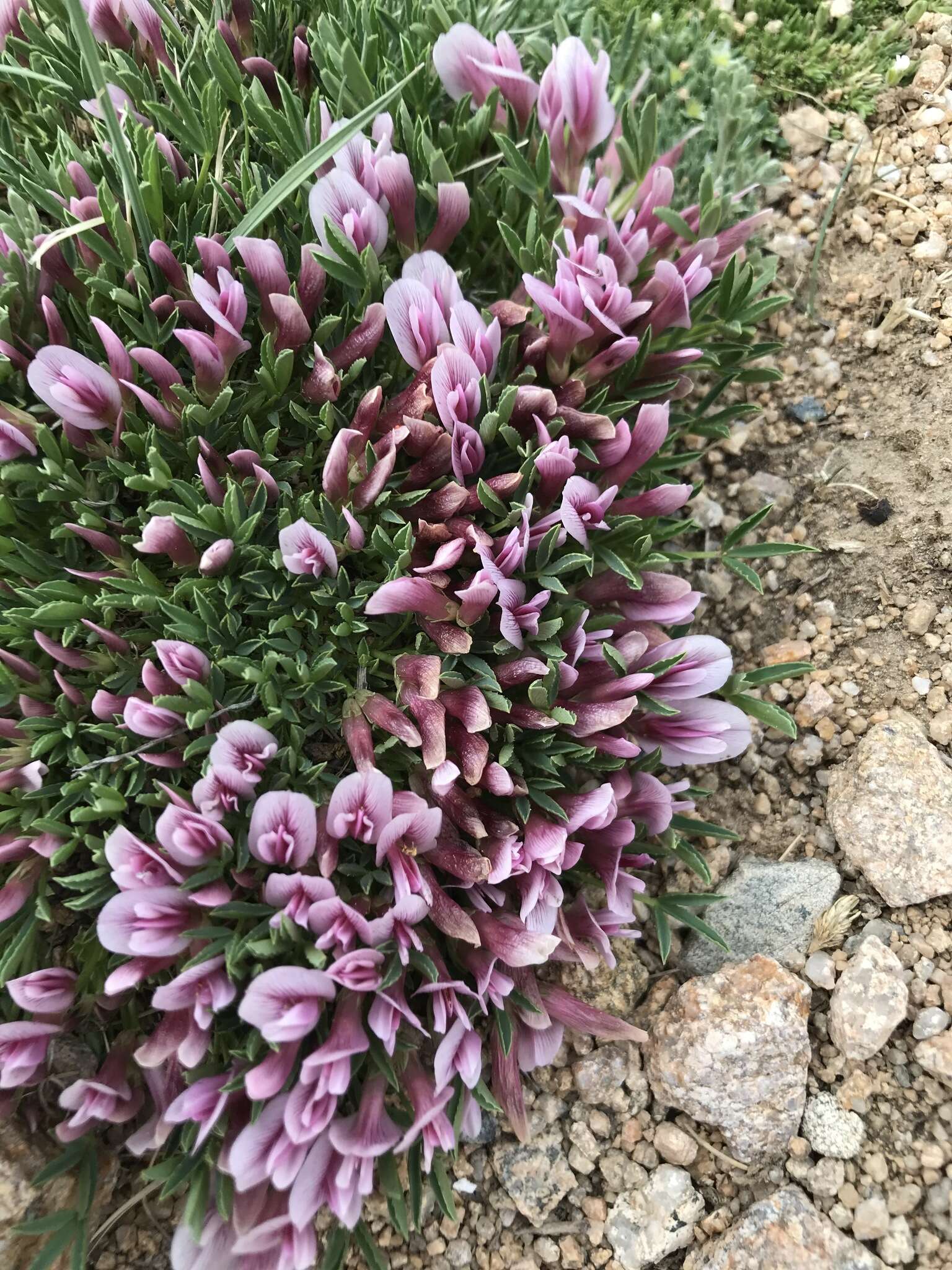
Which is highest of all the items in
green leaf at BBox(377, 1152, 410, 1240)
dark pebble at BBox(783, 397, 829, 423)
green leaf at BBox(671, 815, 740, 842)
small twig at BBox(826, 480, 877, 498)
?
dark pebble at BBox(783, 397, 829, 423)

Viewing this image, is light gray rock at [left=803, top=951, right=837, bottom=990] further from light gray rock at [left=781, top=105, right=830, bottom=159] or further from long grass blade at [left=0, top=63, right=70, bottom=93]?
long grass blade at [left=0, top=63, right=70, bottom=93]

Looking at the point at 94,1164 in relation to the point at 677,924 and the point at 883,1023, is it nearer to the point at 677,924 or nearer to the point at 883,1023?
the point at 677,924

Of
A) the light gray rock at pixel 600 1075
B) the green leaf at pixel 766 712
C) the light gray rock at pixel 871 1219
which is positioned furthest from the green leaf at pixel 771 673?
the light gray rock at pixel 871 1219

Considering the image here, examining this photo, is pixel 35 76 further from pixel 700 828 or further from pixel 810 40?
pixel 810 40

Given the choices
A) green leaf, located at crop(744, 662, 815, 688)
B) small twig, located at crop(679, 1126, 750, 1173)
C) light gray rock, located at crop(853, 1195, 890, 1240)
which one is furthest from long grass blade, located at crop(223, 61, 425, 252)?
light gray rock, located at crop(853, 1195, 890, 1240)

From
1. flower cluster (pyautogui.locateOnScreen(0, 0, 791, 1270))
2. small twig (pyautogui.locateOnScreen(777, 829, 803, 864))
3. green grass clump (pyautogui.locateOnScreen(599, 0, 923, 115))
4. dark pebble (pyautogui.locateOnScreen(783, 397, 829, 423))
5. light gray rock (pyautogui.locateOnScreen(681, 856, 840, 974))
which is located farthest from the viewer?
green grass clump (pyautogui.locateOnScreen(599, 0, 923, 115))

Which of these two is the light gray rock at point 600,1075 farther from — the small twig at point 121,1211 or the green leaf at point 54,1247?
the green leaf at point 54,1247

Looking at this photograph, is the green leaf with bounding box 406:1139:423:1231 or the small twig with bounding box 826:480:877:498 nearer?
the green leaf with bounding box 406:1139:423:1231
